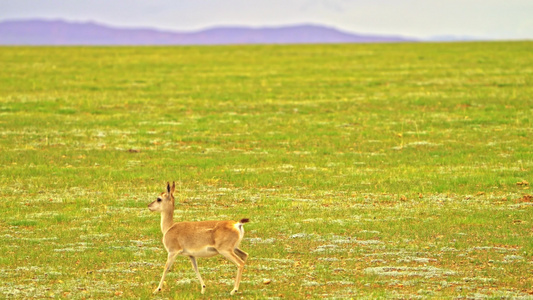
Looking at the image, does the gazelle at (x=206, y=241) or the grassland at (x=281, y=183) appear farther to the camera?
the grassland at (x=281, y=183)

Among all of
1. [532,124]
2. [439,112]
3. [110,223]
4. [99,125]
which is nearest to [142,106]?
[99,125]

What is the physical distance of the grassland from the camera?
1512 cm

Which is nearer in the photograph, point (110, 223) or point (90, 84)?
point (110, 223)

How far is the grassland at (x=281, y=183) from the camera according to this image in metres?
15.1

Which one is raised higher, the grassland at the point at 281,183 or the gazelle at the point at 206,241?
the gazelle at the point at 206,241

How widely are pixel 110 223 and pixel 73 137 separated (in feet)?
55.6

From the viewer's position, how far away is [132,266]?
626 inches

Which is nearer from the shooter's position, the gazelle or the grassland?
the gazelle

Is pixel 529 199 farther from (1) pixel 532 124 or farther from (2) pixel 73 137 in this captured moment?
(2) pixel 73 137

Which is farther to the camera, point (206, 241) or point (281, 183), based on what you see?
point (281, 183)

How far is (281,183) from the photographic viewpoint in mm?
25562

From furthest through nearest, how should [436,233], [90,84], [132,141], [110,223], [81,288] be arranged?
[90,84], [132,141], [110,223], [436,233], [81,288]

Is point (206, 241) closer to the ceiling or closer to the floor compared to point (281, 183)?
closer to the ceiling

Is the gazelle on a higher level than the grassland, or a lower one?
higher
